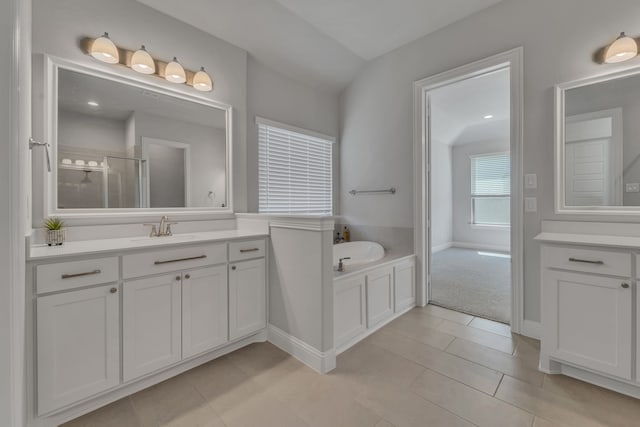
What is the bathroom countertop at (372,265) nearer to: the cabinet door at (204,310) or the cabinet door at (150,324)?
the cabinet door at (204,310)

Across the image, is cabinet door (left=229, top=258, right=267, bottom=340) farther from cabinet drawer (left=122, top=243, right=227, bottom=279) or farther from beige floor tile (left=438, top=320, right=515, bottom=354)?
beige floor tile (left=438, top=320, right=515, bottom=354)

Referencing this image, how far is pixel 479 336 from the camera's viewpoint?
7.44 ft

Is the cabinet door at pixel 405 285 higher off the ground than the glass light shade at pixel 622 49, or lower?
lower

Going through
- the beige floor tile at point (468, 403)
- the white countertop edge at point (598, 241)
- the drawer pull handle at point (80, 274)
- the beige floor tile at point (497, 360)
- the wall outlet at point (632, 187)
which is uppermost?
the wall outlet at point (632, 187)

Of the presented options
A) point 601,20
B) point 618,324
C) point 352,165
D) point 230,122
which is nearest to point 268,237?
point 230,122

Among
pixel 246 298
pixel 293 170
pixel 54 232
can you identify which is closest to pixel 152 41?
pixel 54 232

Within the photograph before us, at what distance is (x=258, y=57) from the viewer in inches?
112

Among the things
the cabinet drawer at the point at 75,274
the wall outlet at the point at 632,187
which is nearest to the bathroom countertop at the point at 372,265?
the cabinet drawer at the point at 75,274

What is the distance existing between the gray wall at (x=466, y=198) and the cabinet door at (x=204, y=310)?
19.6ft

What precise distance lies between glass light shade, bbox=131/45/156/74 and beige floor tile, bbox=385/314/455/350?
2985 mm

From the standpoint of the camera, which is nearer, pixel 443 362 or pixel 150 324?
pixel 150 324

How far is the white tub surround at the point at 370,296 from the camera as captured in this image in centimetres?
209

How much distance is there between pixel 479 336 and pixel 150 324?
2519 millimetres

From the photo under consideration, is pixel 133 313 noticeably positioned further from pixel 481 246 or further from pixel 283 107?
pixel 481 246
